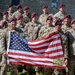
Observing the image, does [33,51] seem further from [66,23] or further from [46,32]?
[66,23]

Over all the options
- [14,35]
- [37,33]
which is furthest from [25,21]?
[14,35]

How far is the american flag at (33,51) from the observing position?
394 inches

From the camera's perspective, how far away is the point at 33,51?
10164 mm

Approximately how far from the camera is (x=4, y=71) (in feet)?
34.0

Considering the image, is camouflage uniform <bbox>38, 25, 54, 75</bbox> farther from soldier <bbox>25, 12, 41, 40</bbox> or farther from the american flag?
soldier <bbox>25, 12, 41, 40</bbox>

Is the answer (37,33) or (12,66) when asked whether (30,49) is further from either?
(37,33)

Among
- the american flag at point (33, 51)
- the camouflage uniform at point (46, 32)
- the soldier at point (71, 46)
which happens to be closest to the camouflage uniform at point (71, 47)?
the soldier at point (71, 46)

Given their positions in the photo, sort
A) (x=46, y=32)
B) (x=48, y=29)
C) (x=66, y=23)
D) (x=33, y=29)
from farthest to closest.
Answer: (x=33, y=29), (x=48, y=29), (x=46, y=32), (x=66, y=23)

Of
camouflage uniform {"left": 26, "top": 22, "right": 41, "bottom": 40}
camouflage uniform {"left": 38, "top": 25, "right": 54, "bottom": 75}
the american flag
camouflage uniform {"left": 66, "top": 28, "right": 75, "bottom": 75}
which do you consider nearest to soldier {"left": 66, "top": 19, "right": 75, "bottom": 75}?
camouflage uniform {"left": 66, "top": 28, "right": 75, "bottom": 75}

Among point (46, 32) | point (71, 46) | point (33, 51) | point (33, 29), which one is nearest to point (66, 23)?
point (46, 32)

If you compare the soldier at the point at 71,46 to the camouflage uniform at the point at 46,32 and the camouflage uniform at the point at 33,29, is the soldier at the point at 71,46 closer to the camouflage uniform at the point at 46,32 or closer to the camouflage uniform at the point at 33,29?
the camouflage uniform at the point at 46,32

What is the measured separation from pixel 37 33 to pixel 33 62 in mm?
2369

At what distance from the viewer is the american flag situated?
32.8 feet

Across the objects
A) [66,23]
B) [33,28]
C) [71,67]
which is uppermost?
[66,23]
